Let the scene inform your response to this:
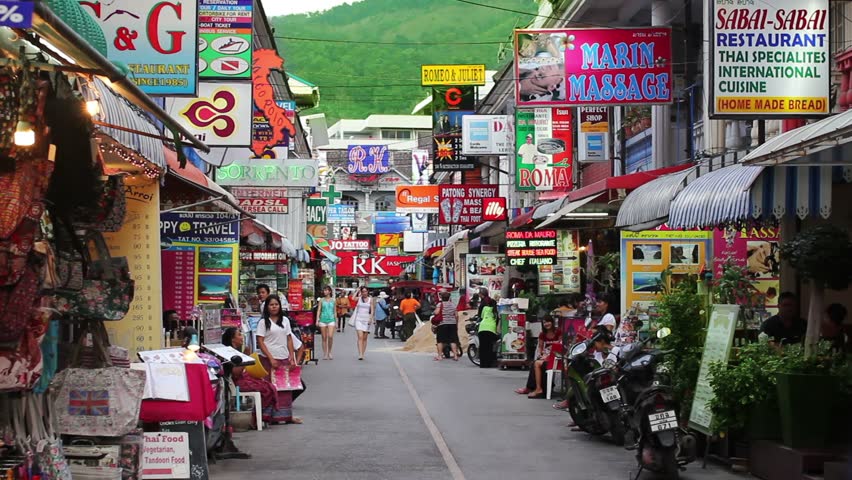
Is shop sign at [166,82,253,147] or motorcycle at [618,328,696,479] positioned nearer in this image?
motorcycle at [618,328,696,479]

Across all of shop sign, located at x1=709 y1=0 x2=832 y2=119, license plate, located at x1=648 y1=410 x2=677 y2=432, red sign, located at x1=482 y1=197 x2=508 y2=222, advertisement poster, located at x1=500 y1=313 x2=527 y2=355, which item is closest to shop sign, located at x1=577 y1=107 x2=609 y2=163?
advertisement poster, located at x1=500 y1=313 x2=527 y2=355

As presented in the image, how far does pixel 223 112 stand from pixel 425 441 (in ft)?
18.9

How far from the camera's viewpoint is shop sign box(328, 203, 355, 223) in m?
82.2

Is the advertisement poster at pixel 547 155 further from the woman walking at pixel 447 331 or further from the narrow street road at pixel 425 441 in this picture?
the narrow street road at pixel 425 441

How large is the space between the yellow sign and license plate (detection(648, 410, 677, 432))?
115 feet

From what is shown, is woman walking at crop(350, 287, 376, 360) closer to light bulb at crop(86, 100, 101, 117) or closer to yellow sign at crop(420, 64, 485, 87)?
yellow sign at crop(420, 64, 485, 87)

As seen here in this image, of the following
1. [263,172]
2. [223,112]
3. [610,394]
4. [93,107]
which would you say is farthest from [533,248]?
[93,107]

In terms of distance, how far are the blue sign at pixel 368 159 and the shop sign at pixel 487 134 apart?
61840mm

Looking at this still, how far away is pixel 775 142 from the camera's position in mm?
11047

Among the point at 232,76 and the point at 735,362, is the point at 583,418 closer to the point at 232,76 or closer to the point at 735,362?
the point at 735,362

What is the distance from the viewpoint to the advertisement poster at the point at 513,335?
87.7 feet

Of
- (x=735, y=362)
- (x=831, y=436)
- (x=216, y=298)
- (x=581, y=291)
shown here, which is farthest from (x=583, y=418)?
(x=581, y=291)

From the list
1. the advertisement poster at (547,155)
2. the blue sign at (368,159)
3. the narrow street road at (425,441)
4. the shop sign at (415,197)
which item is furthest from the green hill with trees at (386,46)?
the narrow street road at (425,441)

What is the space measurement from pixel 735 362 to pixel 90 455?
22.1 ft
